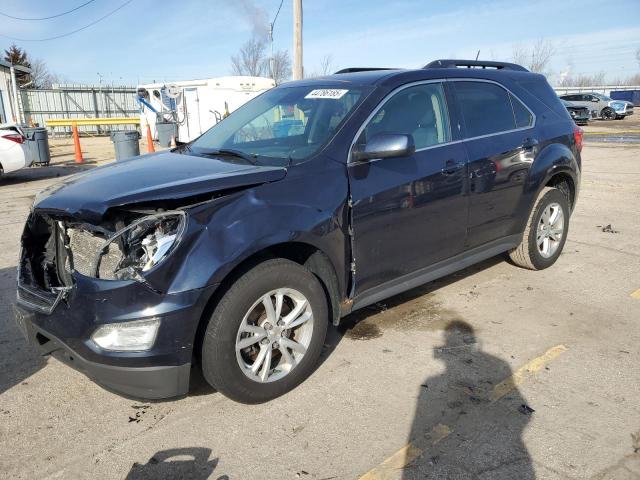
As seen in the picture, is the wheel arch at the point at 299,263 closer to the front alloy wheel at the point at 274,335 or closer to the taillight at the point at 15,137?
the front alloy wheel at the point at 274,335

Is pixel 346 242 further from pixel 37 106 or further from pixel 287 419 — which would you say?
pixel 37 106

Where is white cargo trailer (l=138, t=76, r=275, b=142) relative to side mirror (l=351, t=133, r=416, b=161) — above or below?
above

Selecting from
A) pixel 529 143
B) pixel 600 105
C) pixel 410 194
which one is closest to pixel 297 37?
pixel 529 143

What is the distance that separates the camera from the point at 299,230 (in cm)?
297

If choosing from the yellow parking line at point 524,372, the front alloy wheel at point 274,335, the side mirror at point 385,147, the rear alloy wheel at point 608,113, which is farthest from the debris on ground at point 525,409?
the rear alloy wheel at point 608,113

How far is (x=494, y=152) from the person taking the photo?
4.21m

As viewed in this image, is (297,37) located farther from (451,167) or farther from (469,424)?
(469,424)

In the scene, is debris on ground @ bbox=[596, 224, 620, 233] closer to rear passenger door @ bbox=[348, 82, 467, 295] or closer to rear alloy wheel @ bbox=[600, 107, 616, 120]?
rear passenger door @ bbox=[348, 82, 467, 295]

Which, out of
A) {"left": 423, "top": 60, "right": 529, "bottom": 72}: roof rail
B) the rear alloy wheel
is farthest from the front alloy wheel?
the rear alloy wheel

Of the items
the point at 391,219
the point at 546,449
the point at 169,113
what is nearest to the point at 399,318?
the point at 391,219

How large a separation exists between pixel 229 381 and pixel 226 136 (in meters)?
2.08

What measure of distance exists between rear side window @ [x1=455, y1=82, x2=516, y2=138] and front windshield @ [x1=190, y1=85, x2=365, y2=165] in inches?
40.0

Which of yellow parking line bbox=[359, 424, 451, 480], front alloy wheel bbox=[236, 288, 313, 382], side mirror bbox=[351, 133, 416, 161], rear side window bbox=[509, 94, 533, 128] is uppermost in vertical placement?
rear side window bbox=[509, 94, 533, 128]

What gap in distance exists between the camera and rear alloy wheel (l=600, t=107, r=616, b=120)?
3230cm
